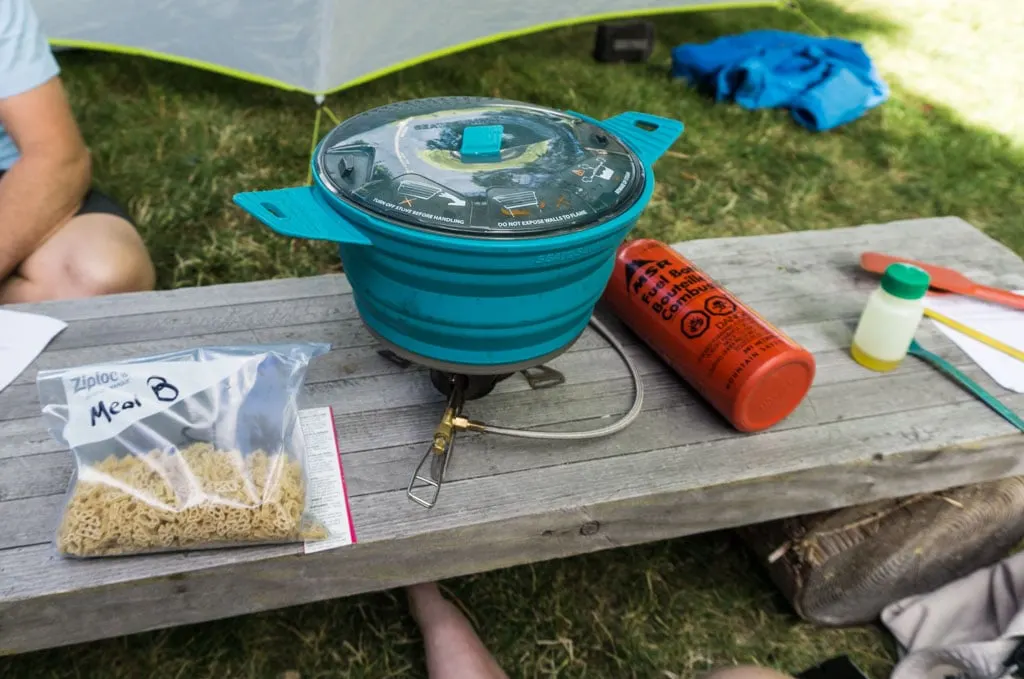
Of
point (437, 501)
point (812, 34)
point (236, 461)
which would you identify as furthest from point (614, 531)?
point (812, 34)

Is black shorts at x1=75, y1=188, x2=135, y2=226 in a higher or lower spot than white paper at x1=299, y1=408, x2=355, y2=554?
lower

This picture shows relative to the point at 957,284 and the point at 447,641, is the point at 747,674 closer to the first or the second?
the point at 447,641

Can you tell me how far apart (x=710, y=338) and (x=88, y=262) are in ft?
3.58

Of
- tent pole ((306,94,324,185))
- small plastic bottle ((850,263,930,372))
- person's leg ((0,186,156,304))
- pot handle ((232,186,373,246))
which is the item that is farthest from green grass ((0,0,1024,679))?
pot handle ((232,186,373,246))

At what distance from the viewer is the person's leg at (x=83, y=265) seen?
1445mm

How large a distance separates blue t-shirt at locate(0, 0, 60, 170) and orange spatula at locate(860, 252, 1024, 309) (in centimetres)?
146

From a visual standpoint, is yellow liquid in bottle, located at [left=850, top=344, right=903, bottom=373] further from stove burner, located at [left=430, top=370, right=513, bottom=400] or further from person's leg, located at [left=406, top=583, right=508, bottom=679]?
person's leg, located at [left=406, top=583, right=508, bottom=679]

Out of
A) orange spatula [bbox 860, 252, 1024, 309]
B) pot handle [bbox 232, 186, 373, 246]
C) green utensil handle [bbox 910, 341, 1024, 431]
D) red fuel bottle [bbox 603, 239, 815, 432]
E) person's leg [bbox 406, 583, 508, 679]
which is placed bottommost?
person's leg [bbox 406, 583, 508, 679]

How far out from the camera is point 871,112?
2.83 m

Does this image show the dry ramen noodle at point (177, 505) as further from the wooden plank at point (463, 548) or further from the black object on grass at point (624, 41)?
the black object on grass at point (624, 41)

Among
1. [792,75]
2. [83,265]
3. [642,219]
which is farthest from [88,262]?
[792,75]

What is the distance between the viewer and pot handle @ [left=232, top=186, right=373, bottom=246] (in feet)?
2.54

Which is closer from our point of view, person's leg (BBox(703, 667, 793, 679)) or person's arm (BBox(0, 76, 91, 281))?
person's leg (BBox(703, 667, 793, 679))

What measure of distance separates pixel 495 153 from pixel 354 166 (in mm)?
149
